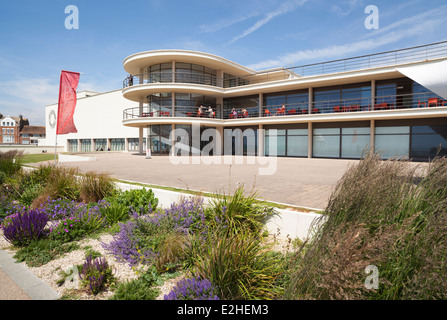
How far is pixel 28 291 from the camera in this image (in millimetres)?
3119

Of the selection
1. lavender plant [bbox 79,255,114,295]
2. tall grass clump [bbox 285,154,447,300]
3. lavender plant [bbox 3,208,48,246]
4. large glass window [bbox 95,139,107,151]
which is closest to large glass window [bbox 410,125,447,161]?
tall grass clump [bbox 285,154,447,300]

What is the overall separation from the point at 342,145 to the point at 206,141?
13.8m

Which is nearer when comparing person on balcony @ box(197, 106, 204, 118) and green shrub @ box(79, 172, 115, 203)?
green shrub @ box(79, 172, 115, 203)

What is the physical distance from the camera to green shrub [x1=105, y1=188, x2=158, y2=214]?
19.3 ft

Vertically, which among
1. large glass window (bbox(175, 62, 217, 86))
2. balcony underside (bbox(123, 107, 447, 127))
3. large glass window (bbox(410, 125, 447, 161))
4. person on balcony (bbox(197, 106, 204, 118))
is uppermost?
large glass window (bbox(175, 62, 217, 86))

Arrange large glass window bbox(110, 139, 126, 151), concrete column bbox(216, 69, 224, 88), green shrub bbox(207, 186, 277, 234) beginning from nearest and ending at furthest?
green shrub bbox(207, 186, 277, 234) → concrete column bbox(216, 69, 224, 88) → large glass window bbox(110, 139, 126, 151)

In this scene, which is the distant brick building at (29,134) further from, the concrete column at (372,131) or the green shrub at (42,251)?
the green shrub at (42,251)

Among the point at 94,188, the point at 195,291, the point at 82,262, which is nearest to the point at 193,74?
the point at 94,188

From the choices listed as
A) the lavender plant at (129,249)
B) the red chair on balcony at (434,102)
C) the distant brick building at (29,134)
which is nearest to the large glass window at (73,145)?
the distant brick building at (29,134)

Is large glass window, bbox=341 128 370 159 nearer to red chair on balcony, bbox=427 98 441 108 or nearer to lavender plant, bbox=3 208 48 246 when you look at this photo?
red chair on balcony, bbox=427 98 441 108

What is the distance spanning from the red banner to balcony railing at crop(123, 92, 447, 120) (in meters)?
13.8

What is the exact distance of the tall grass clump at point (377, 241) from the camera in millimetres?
2164

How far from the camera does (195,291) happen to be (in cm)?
265
